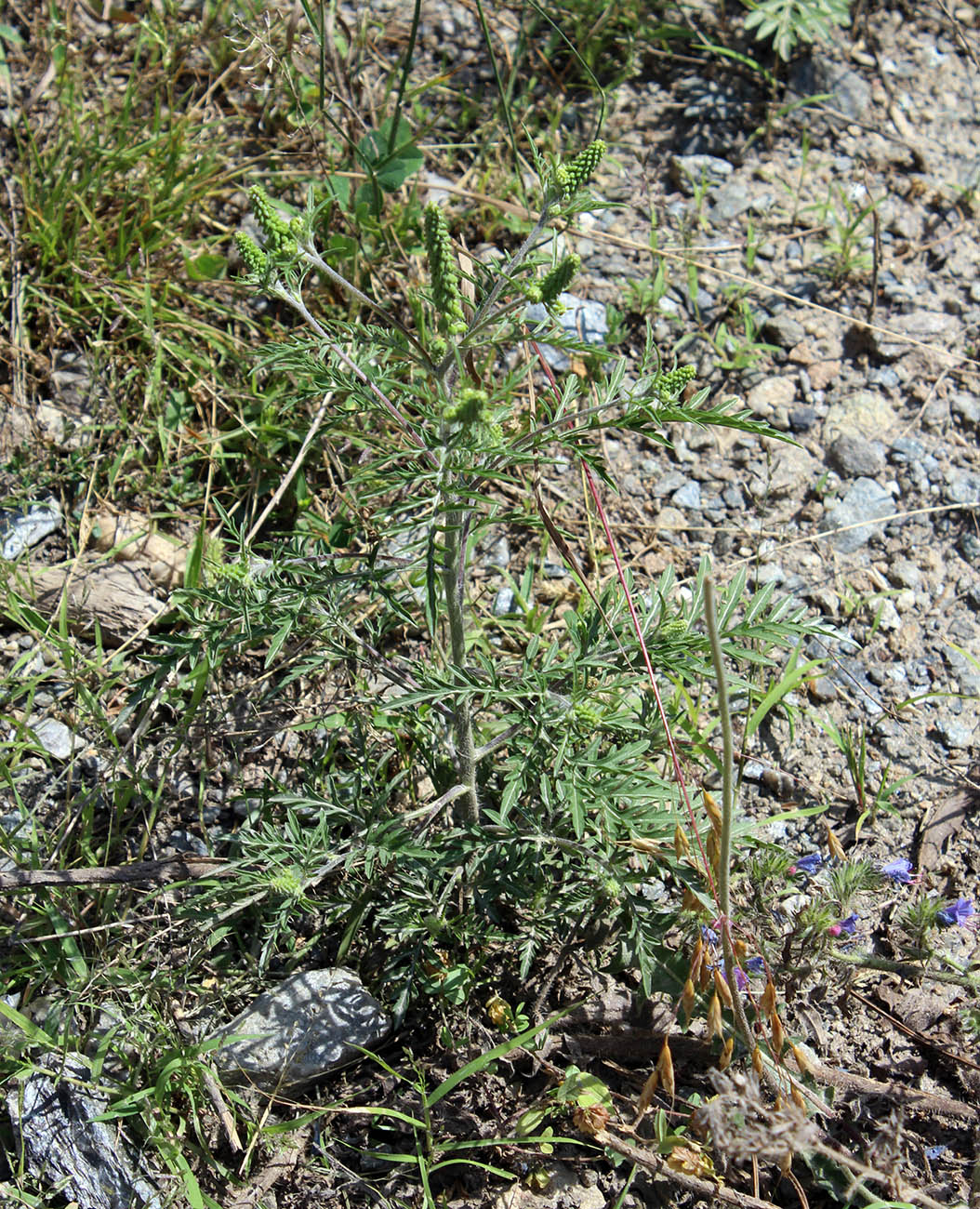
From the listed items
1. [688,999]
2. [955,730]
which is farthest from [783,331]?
[688,999]

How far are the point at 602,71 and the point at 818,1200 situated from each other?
14.0 ft

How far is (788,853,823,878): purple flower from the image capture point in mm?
2715

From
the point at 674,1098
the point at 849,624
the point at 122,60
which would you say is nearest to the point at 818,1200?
the point at 674,1098

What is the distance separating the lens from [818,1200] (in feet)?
7.56

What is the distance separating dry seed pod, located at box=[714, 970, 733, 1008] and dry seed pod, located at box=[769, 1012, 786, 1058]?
0.10 metres

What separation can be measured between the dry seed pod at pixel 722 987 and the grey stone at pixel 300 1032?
2.73 ft

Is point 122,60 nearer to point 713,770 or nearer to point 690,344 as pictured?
point 690,344

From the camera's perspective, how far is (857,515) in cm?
350

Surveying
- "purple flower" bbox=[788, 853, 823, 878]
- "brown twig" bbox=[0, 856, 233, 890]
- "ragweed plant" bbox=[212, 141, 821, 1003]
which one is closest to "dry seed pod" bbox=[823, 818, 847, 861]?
"purple flower" bbox=[788, 853, 823, 878]

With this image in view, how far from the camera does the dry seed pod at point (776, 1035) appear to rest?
7.11 feet

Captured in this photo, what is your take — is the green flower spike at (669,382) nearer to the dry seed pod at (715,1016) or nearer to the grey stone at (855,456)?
the dry seed pod at (715,1016)

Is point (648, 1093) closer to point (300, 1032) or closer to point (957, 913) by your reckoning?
point (300, 1032)

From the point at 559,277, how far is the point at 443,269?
23cm

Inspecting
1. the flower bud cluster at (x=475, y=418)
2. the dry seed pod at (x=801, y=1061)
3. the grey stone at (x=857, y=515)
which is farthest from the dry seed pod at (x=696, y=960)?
the grey stone at (x=857, y=515)
